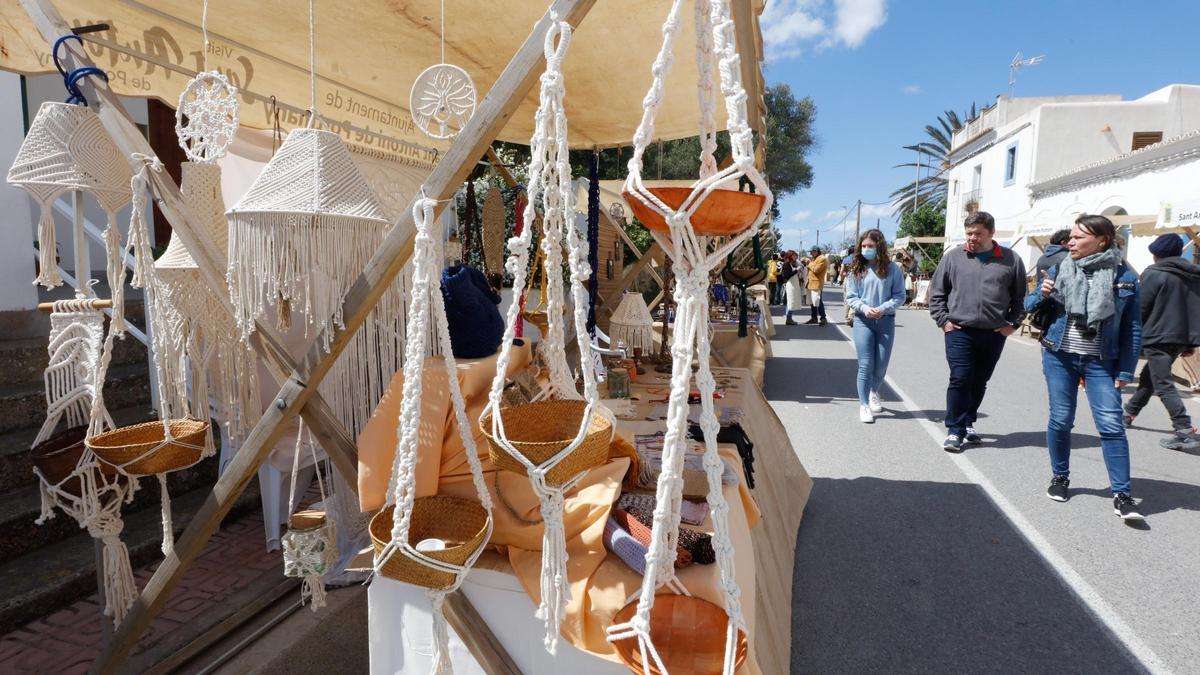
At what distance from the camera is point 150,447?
1751 mm

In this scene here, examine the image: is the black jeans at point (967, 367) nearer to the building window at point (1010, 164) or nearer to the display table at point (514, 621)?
the display table at point (514, 621)

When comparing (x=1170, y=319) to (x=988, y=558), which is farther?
(x=1170, y=319)

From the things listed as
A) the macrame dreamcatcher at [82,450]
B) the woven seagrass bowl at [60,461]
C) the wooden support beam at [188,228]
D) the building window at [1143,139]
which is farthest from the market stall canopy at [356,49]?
the building window at [1143,139]

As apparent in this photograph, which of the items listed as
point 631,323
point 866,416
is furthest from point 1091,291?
point 631,323

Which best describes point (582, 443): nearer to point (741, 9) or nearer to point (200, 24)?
point (741, 9)

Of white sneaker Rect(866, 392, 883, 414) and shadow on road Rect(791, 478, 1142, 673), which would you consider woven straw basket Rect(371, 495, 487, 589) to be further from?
white sneaker Rect(866, 392, 883, 414)

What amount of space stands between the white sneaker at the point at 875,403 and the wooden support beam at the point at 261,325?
5.62 metres

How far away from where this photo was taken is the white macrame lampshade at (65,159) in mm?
1673

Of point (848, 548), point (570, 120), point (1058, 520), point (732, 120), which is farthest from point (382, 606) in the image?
point (1058, 520)

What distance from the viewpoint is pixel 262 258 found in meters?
1.43

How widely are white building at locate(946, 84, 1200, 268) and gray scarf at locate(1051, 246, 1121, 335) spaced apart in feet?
31.7

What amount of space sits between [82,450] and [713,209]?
214cm

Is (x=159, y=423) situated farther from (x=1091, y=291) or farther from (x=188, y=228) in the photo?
(x=1091, y=291)

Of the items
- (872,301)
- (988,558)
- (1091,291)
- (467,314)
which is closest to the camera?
(467,314)
